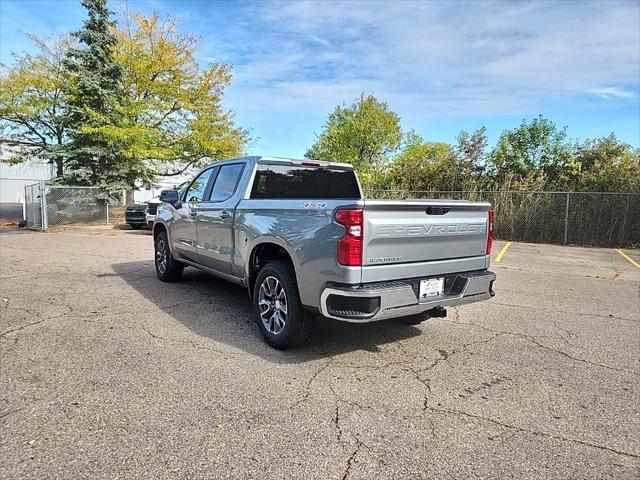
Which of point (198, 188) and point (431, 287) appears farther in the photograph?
point (198, 188)

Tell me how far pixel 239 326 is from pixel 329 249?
6.47ft

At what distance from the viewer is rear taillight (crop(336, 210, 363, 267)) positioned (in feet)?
11.3

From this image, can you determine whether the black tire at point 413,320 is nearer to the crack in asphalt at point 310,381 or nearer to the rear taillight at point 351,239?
the crack in asphalt at point 310,381

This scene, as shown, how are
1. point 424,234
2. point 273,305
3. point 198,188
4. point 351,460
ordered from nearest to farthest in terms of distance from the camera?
1. point 351,460
2. point 424,234
3. point 273,305
4. point 198,188

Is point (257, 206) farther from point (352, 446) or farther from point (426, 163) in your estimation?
point (426, 163)

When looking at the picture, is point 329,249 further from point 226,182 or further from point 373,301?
point 226,182

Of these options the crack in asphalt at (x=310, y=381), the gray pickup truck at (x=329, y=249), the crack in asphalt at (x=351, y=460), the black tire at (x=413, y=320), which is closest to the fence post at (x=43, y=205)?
the gray pickup truck at (x=329, y=249)

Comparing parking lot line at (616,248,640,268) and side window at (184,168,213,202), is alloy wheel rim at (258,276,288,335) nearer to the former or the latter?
side window at (184,168,213,202)

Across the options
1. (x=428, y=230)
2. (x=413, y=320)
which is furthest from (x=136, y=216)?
(x=428, y=230)

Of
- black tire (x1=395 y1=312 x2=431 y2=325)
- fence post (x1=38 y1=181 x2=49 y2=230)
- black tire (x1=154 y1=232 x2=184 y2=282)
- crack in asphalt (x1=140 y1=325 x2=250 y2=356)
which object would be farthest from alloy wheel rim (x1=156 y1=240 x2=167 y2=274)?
fence post (x1=38 y1=181 x2=49 y2=230)

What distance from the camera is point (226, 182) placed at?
564 cm

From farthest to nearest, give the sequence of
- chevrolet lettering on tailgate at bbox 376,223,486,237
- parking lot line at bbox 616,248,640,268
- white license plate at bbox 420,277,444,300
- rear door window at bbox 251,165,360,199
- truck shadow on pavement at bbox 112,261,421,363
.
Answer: parking lot line at bbox 616,248,640,268, rear door window at bbox 251,165,360,199, truck shadow on pavement at bbox 112,261,421,363, white license plate at bbox 420,277,444,300, chevrolet lettering on tailgate at bbox 376,223,486,237

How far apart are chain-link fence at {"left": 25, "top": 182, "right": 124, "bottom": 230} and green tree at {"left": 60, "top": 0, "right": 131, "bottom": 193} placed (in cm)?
81

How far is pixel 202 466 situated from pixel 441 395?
1877 millimetres
